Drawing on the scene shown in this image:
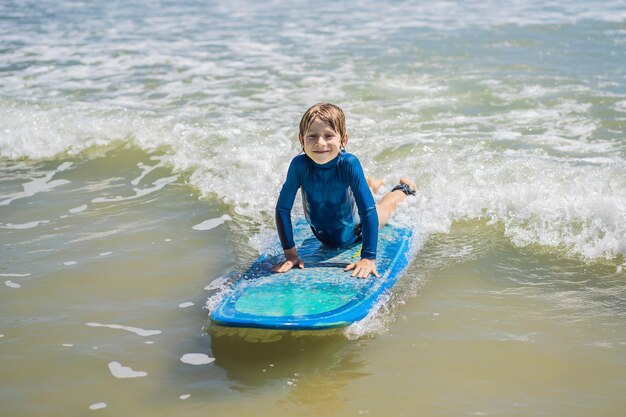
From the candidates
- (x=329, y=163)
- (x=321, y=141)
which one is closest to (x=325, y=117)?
(x=321, y=141)

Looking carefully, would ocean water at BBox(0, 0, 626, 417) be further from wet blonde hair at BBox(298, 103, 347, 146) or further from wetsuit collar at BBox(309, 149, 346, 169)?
wet blonde hair at BBox(298, 103, 347, 146)

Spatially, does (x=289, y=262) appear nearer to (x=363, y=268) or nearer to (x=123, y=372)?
(x=363, y=268)

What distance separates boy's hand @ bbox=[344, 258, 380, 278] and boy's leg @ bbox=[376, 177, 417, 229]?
2.51 feet

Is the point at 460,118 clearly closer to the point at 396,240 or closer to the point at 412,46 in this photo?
the point at 396,240

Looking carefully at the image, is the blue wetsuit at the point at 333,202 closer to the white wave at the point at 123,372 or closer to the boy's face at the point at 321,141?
the boy's face at the point at 321,141

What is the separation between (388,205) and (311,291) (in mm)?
1444

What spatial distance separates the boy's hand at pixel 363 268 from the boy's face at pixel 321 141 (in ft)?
2.12

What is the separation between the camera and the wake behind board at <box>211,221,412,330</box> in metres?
3.73

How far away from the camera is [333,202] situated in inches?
179

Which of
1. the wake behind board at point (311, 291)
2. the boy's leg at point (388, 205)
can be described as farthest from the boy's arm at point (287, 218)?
the boy's leg at point (388, 205)

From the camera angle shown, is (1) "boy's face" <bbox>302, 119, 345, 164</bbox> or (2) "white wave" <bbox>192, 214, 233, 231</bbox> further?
(2) "white wave" <bbox>192, 214, 233, 231</bbox>

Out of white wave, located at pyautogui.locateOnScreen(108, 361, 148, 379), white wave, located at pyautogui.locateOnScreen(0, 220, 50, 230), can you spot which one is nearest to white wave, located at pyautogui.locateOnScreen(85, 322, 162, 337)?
white wave, located at pyautogui.locateOnScreen(108, 361, 148, 379)

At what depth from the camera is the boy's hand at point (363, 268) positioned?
4.23m

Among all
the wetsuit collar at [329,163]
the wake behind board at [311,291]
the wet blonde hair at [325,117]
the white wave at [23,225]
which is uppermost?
the wet blonde hair at [325,117]
